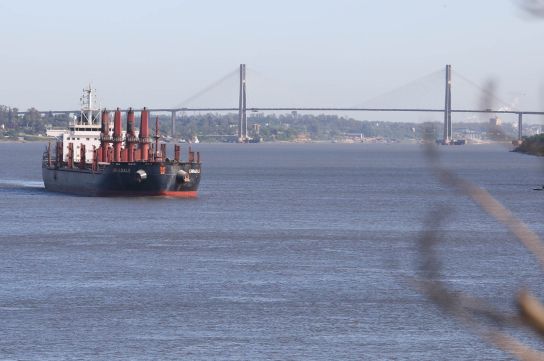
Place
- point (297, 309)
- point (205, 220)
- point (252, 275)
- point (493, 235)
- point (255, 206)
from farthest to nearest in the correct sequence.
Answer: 1. point (255, 206)
2. point (205, 220)
3. point (493, 235)
4. point (252, 275)
5. point (297, 309)

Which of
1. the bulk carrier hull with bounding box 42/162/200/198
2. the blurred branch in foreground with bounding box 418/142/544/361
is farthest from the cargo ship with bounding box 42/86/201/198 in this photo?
the blurred branch in foreground with bounding box 418/142/544/361

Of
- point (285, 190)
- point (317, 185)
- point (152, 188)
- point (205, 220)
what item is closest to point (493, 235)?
point (205, 220)

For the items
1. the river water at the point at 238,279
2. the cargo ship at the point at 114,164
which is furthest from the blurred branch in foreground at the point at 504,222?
the cargo ship at the point at 114,164

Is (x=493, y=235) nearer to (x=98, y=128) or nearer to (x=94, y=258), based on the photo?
(x=94, y=258)

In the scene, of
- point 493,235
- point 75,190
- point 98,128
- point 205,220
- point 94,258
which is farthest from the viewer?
point 98,128

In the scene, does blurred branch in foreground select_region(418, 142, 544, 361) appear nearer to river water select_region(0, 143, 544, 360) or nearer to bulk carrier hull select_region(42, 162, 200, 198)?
river water select_region(0, 143, 544, 360)

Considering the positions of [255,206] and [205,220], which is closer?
[205,220]

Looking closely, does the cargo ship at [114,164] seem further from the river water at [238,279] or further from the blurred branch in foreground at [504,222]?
the blurred branch in foreground at [504,222]
